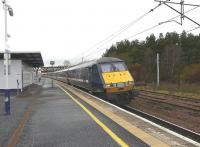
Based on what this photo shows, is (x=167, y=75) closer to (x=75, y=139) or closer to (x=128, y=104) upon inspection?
(x=128, y=104)

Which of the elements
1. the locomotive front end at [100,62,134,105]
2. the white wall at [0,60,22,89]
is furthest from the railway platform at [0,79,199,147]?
the white wall at [0,60,22,89]

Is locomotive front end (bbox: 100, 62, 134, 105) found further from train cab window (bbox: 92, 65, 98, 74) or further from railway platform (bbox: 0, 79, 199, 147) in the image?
railway platform (bbox: 0, 79, 199, 147)

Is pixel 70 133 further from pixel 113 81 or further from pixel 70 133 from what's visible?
pixel 113 81

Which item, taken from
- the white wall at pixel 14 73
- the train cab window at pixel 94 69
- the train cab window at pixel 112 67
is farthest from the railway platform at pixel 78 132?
the white wall at pixel 14 73

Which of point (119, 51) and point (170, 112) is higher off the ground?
point (119, 51)

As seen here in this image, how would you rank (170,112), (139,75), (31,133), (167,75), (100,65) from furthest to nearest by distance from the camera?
(167,75) → (139,75) → (100,65) → (170,112) → (31,133)

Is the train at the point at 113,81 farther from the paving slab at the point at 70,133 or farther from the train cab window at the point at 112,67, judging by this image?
the paving slab at the point at 70,133

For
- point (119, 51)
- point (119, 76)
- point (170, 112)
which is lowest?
point (170, 112)

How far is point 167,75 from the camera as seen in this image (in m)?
86.6

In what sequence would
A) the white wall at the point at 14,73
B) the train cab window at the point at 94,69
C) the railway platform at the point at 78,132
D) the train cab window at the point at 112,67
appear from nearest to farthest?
the railway platform at the point at 78,132
the train cab window at the point at 112,67
the train cab window at the point at 94,69
the white wall at the point at 14,73

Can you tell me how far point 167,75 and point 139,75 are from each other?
8982 mm

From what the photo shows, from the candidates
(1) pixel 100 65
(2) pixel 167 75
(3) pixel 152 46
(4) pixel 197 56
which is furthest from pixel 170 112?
(3) pixel 152 46

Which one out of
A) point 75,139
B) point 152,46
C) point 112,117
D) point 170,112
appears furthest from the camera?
point 152,46

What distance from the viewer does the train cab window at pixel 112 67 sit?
76.8ft
